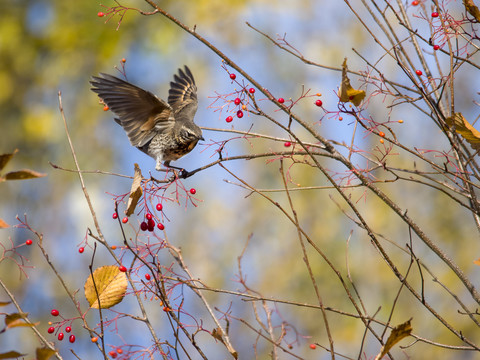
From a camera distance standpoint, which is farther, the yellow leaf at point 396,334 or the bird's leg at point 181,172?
the bird's leg at point 181,172

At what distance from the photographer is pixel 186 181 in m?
8.50

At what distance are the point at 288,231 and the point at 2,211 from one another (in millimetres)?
4513

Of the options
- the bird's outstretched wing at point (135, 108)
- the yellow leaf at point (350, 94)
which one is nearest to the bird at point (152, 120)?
the bird's outstretched wing at point (135, 108)

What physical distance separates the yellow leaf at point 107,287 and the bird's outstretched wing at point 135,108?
3.87 feet

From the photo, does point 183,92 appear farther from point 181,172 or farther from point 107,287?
point 107,287

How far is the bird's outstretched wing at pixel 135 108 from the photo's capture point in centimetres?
276

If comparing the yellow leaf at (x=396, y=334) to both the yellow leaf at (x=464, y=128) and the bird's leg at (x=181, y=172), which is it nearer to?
the yellow leaf at (x=464, y=128)

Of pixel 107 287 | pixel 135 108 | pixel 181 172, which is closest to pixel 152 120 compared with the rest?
pixel 135 108

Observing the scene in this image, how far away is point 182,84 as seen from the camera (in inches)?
135

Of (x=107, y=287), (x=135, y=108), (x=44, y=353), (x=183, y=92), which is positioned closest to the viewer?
(x=44, y=353)

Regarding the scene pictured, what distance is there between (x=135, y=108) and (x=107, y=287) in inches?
56.6

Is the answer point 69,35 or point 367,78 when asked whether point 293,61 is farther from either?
point 367,78

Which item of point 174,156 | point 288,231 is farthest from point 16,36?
point 174,156

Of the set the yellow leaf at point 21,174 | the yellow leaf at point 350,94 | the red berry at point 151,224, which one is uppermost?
the yellow leaf at point 350,94
